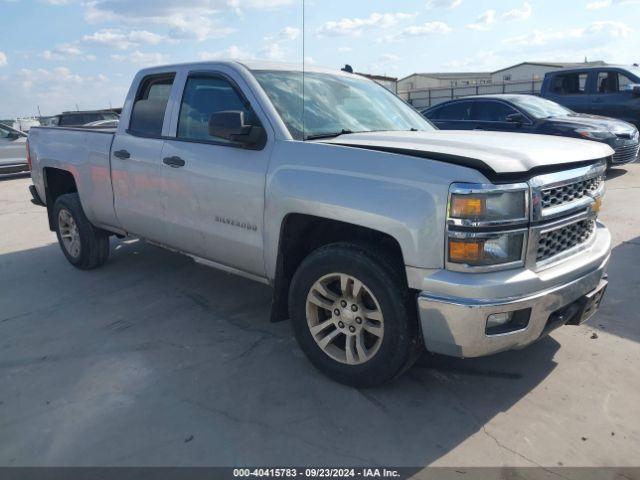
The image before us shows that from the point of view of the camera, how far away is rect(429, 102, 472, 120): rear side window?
9.91 m

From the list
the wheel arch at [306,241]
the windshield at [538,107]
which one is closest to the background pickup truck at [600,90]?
the windshield at [538,107]

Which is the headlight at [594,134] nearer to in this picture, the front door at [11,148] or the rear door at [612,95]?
the rear door at [612,95]

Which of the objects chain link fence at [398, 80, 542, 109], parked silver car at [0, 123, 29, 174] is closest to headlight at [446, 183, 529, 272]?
parked silver car at [0, 123, 29, 174]

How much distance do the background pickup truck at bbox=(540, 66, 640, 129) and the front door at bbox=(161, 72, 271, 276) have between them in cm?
1034

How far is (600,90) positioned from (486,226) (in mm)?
11057

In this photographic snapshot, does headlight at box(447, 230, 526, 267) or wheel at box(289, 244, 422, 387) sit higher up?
headlight at box(447, 230, 526, 267)

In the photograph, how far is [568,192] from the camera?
2.90 metres

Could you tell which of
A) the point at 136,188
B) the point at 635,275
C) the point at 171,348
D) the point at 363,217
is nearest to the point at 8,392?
the point at 171,348

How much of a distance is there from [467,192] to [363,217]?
57cm

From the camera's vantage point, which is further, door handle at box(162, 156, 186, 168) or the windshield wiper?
door handle at box(162, 156, 186, 168)

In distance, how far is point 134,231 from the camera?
4707 millimetres

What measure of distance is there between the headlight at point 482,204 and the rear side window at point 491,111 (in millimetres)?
7433

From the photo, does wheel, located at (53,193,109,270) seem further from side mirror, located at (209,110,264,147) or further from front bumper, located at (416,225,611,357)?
front bumper, located at (416,225,611,357)

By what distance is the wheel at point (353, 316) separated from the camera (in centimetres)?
281
